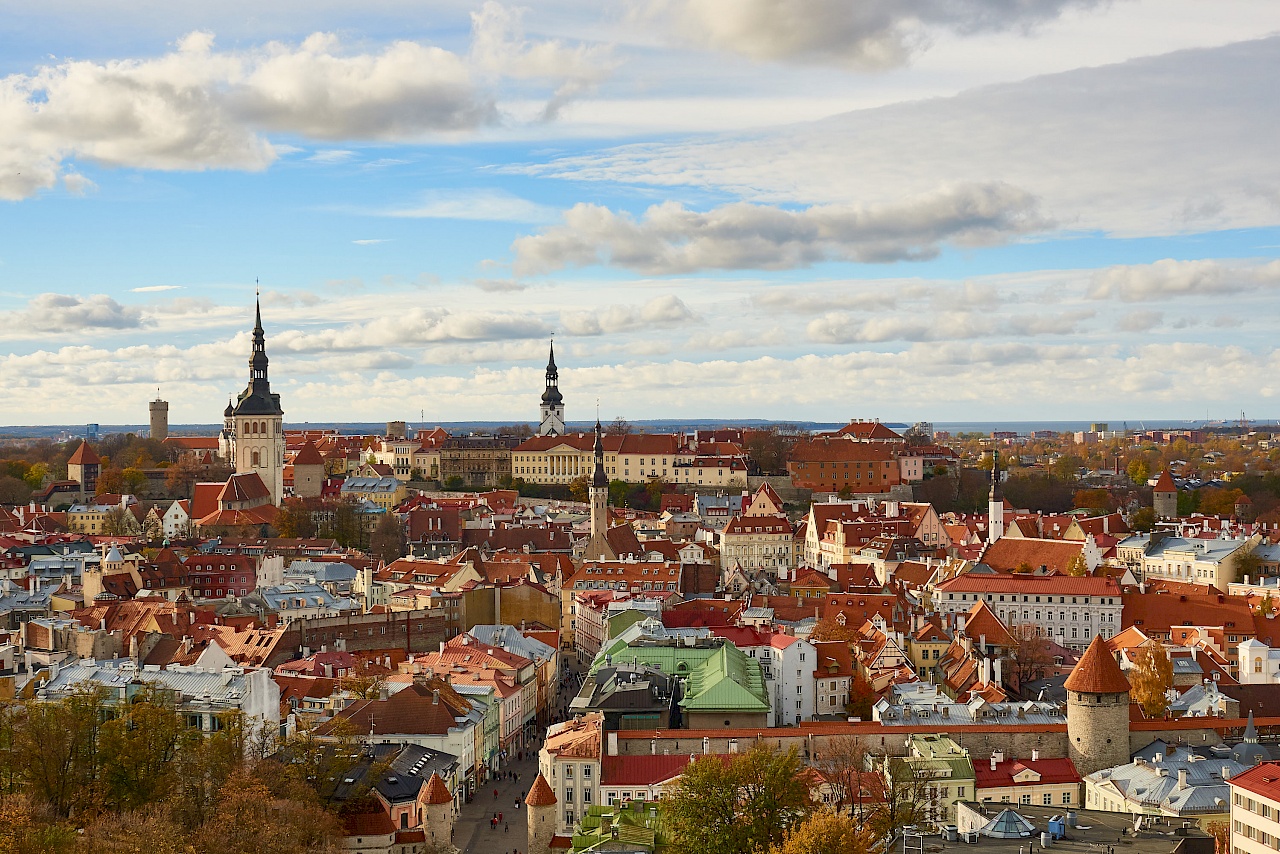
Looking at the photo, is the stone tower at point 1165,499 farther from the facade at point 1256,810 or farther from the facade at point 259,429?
the facade at point 1256,810

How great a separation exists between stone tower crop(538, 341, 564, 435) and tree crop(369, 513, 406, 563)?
51.8 meters

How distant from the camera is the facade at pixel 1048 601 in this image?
6606 cm

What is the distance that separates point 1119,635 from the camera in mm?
61312

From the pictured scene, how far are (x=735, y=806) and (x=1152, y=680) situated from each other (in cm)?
2000

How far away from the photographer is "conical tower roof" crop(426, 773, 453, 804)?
39.2 metres

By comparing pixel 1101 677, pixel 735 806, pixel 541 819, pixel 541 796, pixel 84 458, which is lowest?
pixel 541 819

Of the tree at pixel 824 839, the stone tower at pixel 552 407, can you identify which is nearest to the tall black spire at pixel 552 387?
the stone tower at pixel 552 407

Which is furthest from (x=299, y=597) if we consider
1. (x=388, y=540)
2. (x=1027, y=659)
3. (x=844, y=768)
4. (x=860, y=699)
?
(x=844, y=768)

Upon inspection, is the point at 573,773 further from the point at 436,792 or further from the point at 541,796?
the point at 436,792

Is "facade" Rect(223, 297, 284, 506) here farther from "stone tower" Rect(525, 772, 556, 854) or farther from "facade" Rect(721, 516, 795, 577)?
"stone tower" Rect(525, 772, 556, 854)

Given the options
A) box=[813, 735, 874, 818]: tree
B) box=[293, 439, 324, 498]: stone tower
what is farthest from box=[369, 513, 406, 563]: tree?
box=[813, 735, 874, 818]: tree

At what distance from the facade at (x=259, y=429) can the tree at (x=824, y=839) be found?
89.4 m

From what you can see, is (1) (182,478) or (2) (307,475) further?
(1) (182,478)

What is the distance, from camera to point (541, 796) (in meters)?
39.4
